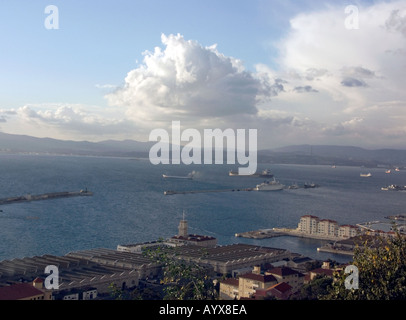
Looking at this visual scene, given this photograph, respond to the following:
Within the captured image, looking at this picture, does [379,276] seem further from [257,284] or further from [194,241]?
[194,241]

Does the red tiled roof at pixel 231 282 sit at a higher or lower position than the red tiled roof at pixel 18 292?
lower

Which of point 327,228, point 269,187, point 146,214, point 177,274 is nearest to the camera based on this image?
point 177,274

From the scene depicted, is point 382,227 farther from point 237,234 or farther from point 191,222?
point 191,222

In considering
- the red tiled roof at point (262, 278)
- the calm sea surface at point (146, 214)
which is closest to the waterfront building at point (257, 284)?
the red tiled roof at point (262, 278)

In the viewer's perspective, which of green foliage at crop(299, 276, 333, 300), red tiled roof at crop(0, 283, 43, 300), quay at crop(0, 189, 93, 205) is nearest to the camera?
red tiled roof at crop(0, 283, 43, 300)

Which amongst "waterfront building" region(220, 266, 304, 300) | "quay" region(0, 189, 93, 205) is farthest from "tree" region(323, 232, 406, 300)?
"quay" region(0, 189, 93, 205)

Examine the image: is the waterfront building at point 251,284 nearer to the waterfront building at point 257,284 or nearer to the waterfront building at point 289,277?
the waterfront building at point 257,284

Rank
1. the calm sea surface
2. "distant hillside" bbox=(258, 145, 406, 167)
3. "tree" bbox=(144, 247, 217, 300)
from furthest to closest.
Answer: "distant hillside" bbox=(258, 145, 406, 167)
the calm sea surface
"tree" bbox=(144, 247, 217, 300)

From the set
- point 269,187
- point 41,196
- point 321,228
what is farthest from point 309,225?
point 269,187

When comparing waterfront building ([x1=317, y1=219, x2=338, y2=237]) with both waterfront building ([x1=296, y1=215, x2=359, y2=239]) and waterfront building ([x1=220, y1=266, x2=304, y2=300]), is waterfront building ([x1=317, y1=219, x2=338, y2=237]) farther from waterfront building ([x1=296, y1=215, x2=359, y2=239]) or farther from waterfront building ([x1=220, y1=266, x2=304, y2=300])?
waterfront building ([x1=220, y1=266, x2=304, y2=300])
